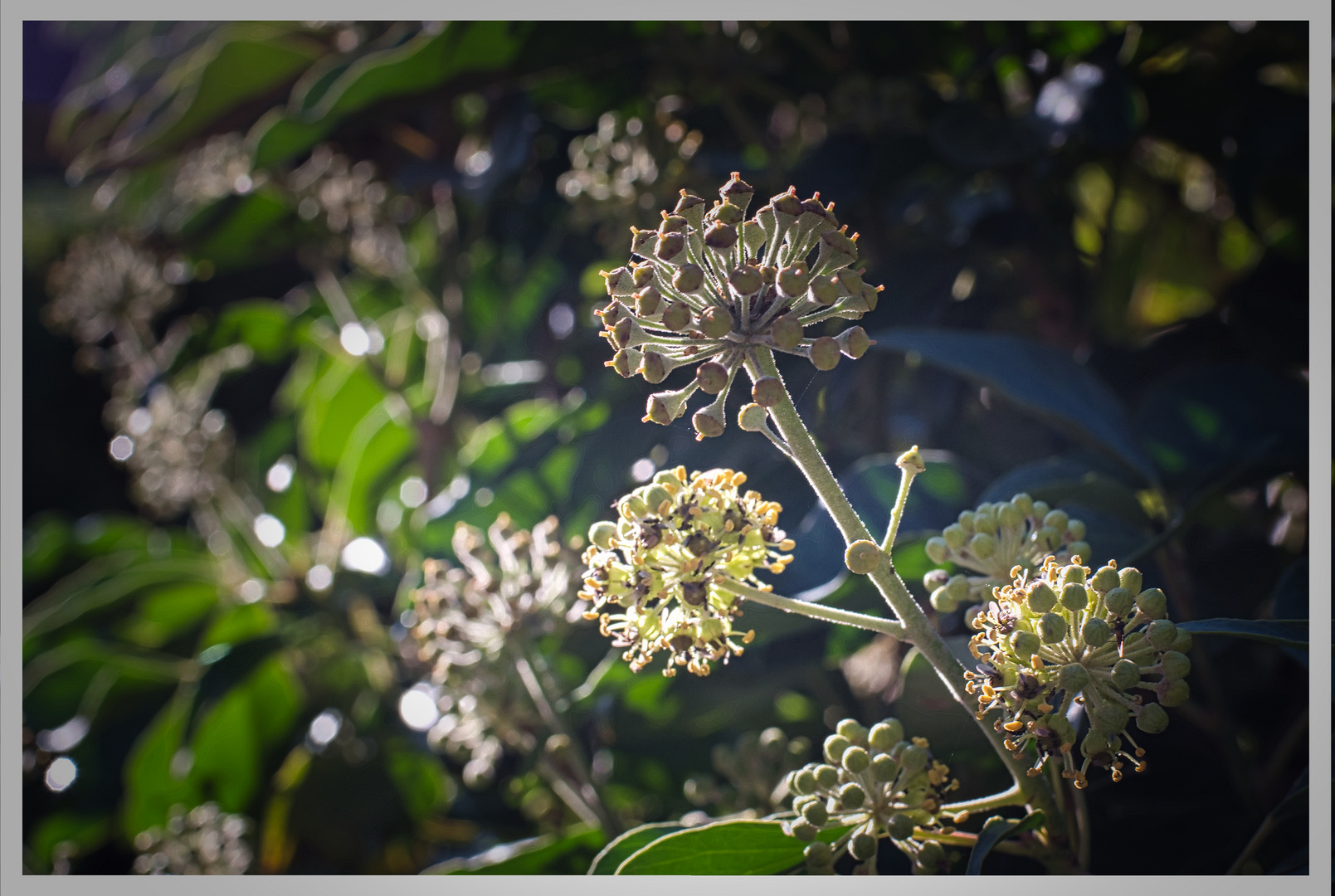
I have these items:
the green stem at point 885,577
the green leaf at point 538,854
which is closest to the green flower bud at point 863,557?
the green stem at point 885,577

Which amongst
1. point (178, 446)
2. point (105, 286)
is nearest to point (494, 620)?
point (178, 446)

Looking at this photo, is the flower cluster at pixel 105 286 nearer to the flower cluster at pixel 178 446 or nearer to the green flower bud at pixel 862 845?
the flower cluster at pixel 178 446

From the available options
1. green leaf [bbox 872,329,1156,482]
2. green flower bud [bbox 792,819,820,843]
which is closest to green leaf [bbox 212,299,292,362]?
green leaf [bbox 872,329,1156,482]

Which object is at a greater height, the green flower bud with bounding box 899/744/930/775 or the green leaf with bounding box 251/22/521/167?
the green leaf with bounding box 251/22/521/167

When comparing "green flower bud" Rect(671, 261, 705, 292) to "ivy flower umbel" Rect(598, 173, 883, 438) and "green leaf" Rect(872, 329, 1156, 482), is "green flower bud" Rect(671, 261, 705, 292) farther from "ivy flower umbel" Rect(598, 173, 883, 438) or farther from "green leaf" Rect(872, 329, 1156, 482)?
"green leaf" Rect(872, 329, 1156, 482)

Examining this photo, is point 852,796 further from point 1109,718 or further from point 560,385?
→ point 560,385

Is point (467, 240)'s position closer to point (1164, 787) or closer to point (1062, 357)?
point (1062, 357)
